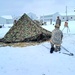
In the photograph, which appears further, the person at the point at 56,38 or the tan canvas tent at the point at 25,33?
the tan canvas tent at the point at 25,33

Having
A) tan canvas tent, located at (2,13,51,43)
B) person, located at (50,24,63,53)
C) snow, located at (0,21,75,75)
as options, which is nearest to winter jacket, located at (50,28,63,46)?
person, located at (50,24,63,53)

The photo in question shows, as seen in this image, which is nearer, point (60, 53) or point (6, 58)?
point (6, 58)

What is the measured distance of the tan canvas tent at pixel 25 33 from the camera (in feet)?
48.8

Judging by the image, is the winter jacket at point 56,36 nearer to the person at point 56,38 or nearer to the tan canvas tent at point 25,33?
the person at point 56,38

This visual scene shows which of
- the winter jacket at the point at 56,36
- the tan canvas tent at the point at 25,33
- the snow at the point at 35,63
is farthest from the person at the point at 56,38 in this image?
the tan canvas tent at the point at 25,33

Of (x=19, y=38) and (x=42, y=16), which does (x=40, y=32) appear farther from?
(x=42, y=16)

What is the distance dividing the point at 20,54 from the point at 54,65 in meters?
2.56

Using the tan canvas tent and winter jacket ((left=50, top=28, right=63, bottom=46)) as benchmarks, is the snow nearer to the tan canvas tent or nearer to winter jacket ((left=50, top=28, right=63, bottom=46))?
winter jacket ((left=50, top=28, right=63, bottom=46))

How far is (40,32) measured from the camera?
1507 centimetres

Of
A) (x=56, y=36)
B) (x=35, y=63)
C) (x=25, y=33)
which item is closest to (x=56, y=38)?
(x=56, y=36)

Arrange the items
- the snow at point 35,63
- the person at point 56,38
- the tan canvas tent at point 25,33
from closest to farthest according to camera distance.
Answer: the snow at point 35,63, the person at point 56,38, the tan canvas tent at point 25,33

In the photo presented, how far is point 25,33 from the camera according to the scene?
49.9 feet

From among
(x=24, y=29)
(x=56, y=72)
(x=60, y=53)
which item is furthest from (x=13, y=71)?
(x=24, y=29)

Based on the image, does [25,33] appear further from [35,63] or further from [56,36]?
[35,63]
